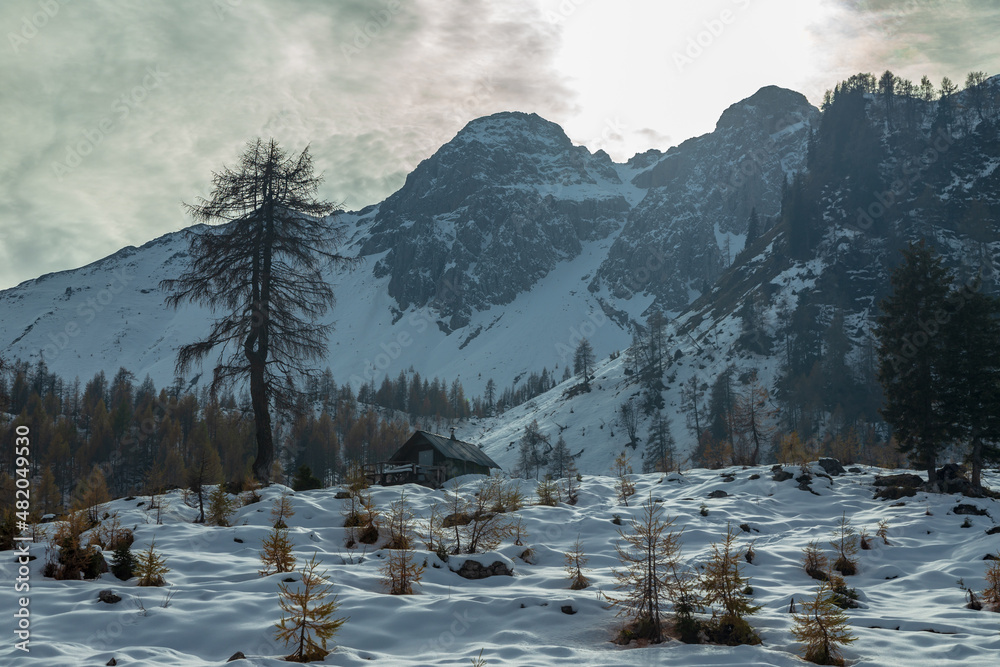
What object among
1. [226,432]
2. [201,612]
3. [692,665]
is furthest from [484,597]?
[226,432]

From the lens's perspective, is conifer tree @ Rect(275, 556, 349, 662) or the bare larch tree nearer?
conifer tree @ Rect(275, 556, 349, 662)

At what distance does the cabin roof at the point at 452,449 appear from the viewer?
36.7 meters

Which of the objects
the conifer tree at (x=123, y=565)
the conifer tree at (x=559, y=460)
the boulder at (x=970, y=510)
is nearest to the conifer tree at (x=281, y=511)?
the conifer tree at (x=123, y=565)

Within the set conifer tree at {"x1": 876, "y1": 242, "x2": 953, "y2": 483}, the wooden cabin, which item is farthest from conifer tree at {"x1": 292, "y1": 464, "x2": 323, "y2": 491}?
conifer tree at {"x1": 876, "y1": 242, "x2": 953, "y2": 483}

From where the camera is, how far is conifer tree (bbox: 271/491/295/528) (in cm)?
1388

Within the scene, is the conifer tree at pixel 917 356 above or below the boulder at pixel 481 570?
above

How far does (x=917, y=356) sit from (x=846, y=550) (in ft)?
50.6

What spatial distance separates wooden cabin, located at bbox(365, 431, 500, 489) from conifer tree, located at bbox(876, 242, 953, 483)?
20.4 metres

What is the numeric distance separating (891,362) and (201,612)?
2740 centimetres

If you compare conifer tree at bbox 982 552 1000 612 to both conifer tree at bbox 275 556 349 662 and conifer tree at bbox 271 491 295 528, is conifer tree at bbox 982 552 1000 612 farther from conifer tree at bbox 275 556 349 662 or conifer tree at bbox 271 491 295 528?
conifer tree at bbox 271 491 295 528

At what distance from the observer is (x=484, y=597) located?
9430 mm

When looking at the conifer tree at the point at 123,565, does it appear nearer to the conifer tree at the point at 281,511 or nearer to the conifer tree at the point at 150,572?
the conifer tree at the point at 150,572

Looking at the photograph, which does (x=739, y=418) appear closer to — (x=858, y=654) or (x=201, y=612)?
(x=858, y=654)

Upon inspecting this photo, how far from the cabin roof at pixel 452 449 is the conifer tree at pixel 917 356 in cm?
2284
